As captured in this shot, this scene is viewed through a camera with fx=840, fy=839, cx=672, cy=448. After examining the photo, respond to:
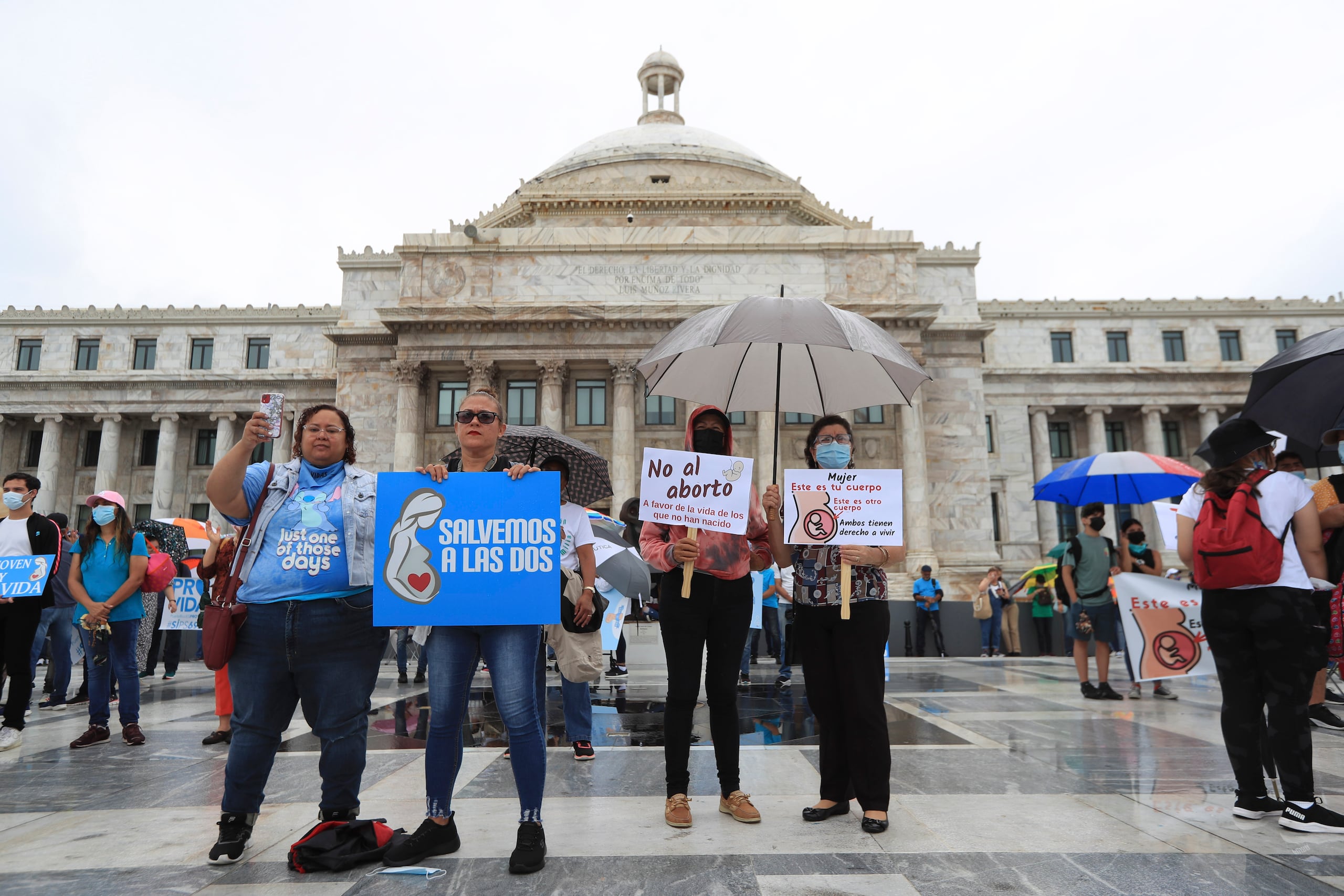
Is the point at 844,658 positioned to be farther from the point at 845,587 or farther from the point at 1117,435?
the point at 1117,435

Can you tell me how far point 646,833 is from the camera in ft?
13.3

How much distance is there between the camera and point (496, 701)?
3887mm

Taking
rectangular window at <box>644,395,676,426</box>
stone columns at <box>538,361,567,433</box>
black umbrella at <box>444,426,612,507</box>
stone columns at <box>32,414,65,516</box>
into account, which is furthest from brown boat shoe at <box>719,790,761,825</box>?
stone columns at <box>32,414,65,516</box>

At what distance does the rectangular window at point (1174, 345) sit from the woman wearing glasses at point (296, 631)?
1882 inches

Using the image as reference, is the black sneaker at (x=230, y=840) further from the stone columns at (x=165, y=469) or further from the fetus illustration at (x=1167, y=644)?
the stone columns at (x=165, y=469)

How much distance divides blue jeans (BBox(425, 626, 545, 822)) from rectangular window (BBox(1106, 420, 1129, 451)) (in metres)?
46.4

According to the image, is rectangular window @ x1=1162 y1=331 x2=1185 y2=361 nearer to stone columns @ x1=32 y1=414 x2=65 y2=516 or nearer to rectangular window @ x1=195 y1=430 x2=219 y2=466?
rectangular window @ x1=195 y1=430 x2=219 y2=466

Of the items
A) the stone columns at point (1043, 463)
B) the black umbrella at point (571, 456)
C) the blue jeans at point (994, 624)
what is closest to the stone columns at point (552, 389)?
the blue jeans at point (994, 624)

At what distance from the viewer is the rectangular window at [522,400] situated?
32.5 metres

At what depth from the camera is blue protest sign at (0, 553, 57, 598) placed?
22.0ft

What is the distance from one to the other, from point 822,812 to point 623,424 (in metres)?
27.5

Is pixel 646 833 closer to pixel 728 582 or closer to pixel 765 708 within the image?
pixel 728 582

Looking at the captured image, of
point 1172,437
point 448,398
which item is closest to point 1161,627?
point 448,398

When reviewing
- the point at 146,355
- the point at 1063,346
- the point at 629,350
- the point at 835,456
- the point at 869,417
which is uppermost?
the point at 1063,346
